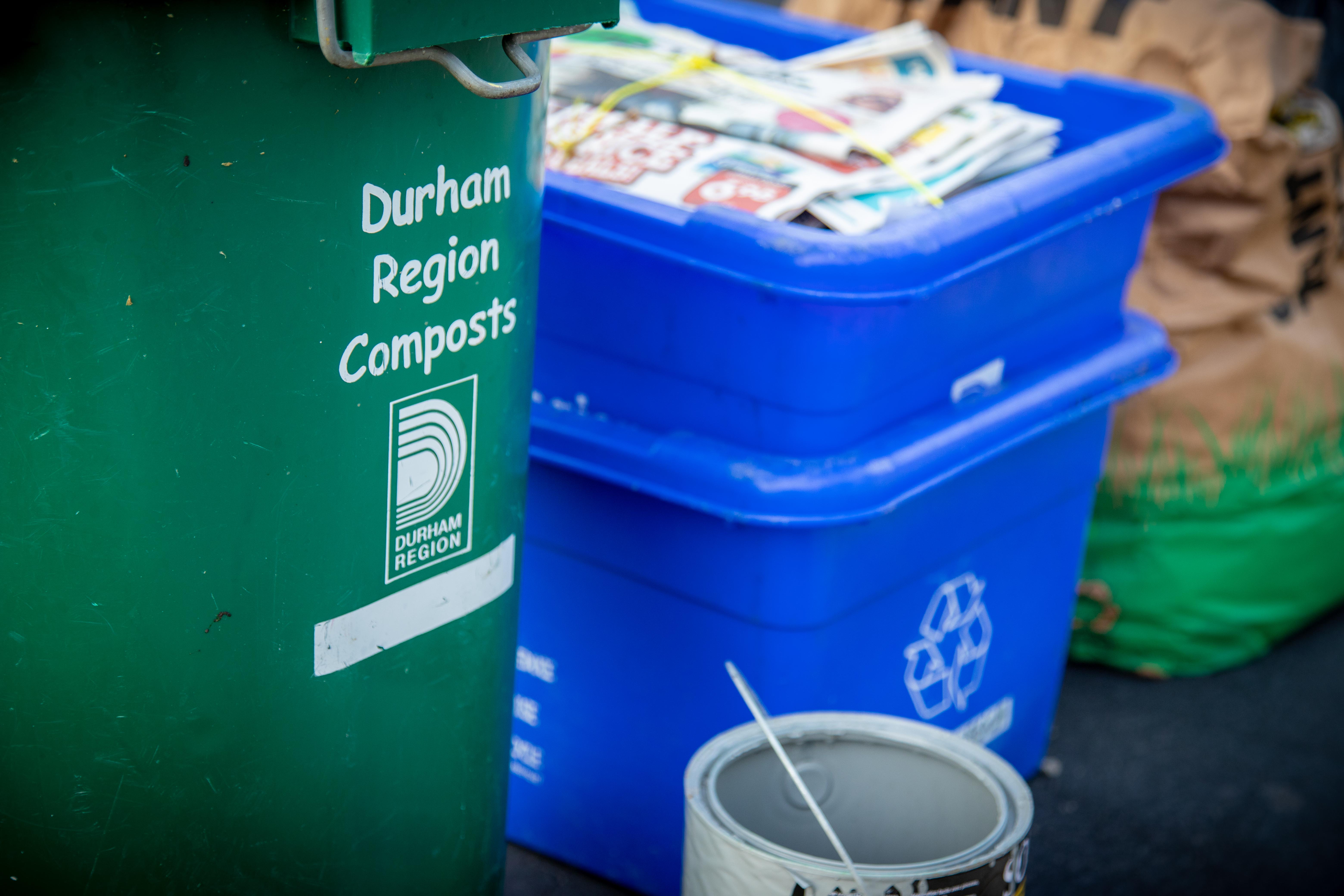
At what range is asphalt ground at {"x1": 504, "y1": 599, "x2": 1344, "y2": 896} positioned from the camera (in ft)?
7.03

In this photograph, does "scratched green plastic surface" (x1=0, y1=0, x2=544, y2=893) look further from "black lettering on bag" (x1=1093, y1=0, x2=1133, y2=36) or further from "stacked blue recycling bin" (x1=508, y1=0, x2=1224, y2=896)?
"black lettering on bag" (x1=1093, y1=0, x2=1133, y2=36)

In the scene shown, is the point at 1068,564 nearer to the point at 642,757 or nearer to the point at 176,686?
the point at 642,757

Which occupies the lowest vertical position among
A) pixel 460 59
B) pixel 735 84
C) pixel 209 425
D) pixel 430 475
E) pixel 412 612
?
pixel 412 612

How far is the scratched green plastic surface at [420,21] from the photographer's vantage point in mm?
1072

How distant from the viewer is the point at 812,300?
1.58 meters

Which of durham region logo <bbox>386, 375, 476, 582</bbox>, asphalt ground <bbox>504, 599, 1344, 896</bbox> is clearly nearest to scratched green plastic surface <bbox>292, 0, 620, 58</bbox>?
durham region logo <bbox>386, 375, 476, 582</bbox>

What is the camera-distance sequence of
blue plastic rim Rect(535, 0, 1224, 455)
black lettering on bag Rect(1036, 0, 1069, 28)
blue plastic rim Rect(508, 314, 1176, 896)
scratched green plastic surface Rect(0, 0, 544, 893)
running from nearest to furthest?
scratched green plastic surface Rect(0, 0, 544, 893), blue plastic rim Rect(535, 0, 1224, 455), blue plastic rim Rect(508, 314, 1176, 896), black lettering on bag Rect(1036, 0, 1069, 28)

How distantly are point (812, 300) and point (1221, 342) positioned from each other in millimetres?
1219

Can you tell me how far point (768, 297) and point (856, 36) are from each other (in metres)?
1.04

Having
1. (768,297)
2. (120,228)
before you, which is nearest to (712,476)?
(768,297)

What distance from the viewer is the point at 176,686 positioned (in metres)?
1.23

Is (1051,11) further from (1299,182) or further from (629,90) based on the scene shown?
(629,90)

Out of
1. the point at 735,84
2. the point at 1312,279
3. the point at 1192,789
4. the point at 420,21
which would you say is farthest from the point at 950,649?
the point at 420,21

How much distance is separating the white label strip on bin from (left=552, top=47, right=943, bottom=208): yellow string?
0.67m
